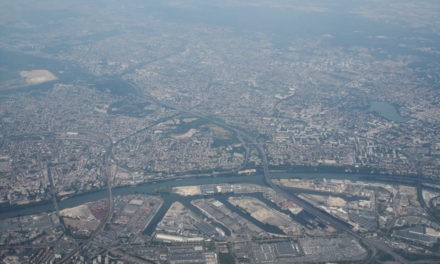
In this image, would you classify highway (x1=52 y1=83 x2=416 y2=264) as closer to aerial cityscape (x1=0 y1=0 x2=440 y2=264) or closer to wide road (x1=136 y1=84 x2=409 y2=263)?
wide road (x1=136 y1=84 x2=409 y2=263)

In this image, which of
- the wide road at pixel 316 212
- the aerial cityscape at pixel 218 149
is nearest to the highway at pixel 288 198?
the wide road at pixel 316 212

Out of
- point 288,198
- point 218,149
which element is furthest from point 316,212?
point 218,149

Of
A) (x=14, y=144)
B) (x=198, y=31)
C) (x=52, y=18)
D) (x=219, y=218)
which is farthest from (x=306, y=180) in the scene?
(x=52, y=18)

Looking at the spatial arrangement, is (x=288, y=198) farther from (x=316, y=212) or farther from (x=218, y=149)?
(x=218, y=149)

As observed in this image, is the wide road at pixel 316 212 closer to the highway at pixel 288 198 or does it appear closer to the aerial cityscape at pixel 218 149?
the highway at pixel 288 198

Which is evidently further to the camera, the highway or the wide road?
the wide road

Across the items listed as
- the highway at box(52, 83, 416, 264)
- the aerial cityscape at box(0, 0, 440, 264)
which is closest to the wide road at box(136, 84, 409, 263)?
the highway at box(52, 83, 416, 264)

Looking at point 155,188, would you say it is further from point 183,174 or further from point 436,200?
point 436,200

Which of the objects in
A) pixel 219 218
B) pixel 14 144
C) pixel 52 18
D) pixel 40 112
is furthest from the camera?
pixel 52 18
